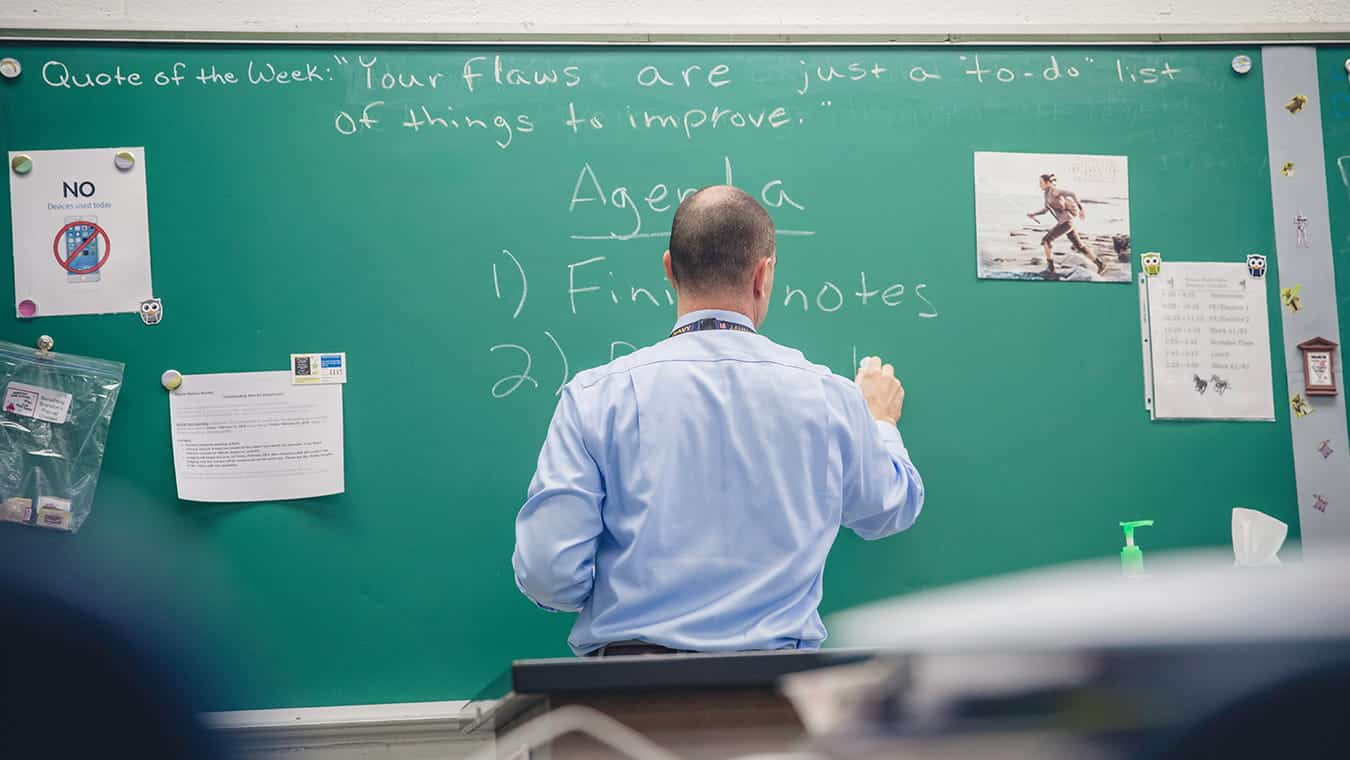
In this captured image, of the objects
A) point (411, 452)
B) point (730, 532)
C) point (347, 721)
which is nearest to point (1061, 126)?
point (730, 532)

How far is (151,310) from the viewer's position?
2.09 meters

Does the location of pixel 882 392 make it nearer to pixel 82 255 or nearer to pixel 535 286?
pixel 535 286

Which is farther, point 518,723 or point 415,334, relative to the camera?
point 415,334

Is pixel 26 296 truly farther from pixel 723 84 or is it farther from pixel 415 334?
pixel 723 84

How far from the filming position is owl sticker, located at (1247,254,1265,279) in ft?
7.46

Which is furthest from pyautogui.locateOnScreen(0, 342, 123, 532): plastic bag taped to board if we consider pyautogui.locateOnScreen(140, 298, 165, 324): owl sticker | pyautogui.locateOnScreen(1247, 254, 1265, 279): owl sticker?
pyautogui.locateOnScreen(1247, 254, 1265, 279): owl sticker

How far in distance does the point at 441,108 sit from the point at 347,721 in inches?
50.0

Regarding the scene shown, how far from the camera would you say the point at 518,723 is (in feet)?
2.41

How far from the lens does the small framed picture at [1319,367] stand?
7.41ft

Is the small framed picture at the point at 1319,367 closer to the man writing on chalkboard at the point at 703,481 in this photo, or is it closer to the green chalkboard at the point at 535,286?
the green chalkboard at the point at 535,286

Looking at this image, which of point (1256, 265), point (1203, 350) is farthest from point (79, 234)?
point (1256, 265)

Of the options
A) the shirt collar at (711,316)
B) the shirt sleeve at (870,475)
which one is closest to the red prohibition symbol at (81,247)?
the shirt collar at (711,316)

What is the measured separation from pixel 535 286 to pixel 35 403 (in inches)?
40.2

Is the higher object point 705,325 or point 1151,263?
point 1151,263
